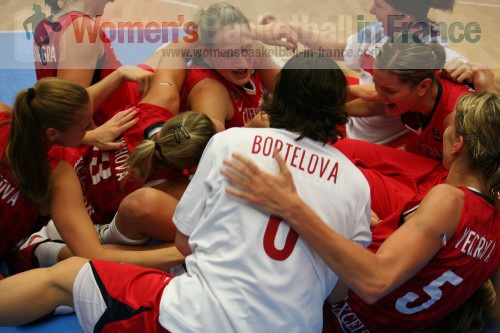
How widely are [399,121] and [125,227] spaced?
152 centimetres

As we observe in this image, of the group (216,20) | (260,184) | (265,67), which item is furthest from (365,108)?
(260,184)

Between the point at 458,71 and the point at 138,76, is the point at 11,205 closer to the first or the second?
the point at 138,76

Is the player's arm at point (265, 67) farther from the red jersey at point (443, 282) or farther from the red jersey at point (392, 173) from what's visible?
the red jersey at point (443, 282)

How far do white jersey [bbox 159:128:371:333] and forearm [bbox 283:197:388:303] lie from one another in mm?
52

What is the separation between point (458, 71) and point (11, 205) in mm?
2030

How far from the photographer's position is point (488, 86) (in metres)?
2.58

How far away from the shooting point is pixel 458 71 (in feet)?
8.63

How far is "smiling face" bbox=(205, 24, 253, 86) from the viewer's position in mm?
2744

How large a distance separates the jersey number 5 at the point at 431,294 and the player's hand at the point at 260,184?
0.69 meters

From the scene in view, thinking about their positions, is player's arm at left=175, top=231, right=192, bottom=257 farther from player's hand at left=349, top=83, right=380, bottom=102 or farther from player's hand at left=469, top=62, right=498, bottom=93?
player's hand at left=469, top=62, right=498, bottom=93

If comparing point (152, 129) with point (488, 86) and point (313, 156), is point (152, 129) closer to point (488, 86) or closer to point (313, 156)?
point (313, 156)

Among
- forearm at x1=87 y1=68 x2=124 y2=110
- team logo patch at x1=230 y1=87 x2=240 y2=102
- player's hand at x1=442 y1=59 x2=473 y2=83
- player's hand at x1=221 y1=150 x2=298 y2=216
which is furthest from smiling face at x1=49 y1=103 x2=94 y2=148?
player's hand at x1=442 y1=59 x2=473 y2=83

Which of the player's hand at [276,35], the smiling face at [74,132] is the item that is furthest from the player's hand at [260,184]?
the player's hand at [276,35]

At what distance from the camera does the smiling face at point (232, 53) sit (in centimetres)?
274
